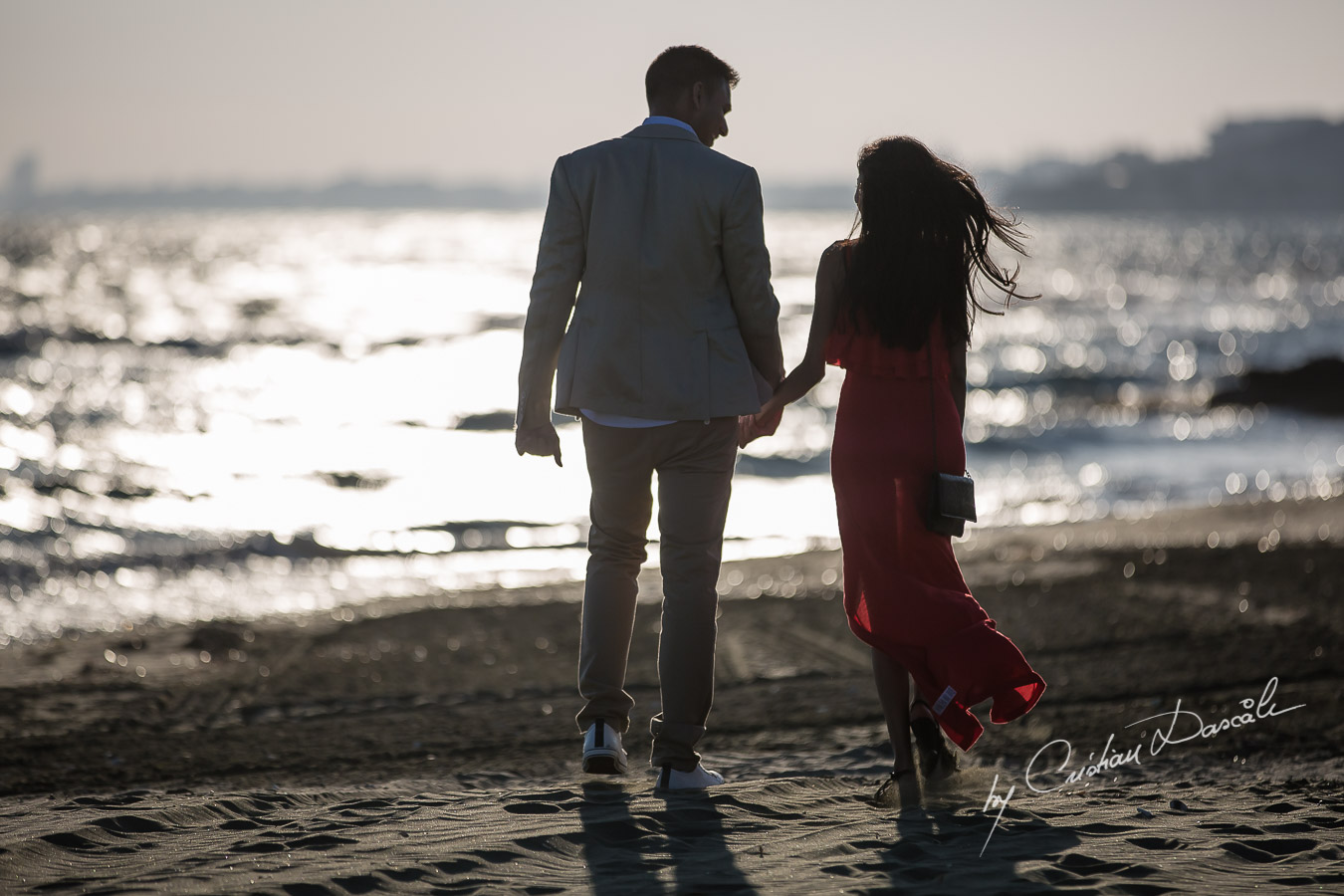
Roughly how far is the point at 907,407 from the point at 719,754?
1.54 metres

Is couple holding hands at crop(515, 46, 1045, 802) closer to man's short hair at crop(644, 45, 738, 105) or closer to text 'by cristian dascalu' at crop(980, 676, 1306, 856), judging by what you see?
man's short hair at crop(644, 45, 738, 105)

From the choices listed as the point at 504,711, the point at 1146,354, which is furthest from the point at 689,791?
the point at 1146,354

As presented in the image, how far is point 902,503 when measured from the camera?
3.25 m

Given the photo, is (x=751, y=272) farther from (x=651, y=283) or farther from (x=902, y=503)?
(x=902, y=503)

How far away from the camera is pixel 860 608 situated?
3344 millimetres

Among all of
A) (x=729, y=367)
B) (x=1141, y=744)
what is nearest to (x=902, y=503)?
(x=729, y=367)

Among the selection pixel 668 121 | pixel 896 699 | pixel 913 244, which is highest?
pixel 668 121

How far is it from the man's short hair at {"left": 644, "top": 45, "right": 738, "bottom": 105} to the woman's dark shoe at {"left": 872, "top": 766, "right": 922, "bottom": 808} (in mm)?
1969

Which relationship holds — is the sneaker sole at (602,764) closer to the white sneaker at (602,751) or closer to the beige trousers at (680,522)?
the white sneaker at (602,751)

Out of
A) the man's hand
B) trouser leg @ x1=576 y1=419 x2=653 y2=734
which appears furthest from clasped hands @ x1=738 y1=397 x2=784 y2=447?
the man's hand

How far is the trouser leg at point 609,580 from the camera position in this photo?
3.30m

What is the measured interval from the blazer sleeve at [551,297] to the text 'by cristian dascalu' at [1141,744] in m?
1.72

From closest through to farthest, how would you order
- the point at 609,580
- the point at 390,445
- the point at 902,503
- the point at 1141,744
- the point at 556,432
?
the point at 556,432, the point at 902,503, the point at 609,580, the point at 1141,744, the point at 390,445

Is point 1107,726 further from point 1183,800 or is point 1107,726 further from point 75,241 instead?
point 75,241
